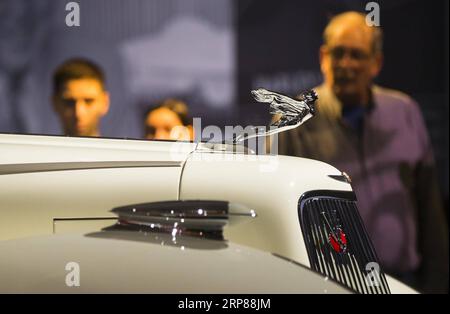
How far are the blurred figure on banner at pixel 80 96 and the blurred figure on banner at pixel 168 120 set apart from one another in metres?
0.34

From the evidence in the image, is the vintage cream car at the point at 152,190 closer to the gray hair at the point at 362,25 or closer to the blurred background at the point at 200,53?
the blurred background at the point at 200,53

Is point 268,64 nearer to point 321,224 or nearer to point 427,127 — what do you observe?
point 427,127

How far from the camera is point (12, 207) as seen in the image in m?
1.36

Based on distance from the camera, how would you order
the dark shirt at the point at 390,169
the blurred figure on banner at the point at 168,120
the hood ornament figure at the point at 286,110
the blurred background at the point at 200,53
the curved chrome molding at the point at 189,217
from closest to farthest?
the curved chrome molding at the point at 189,217 → the hood ornament figure at the point at 286,110 → the blurred figure on banner at the point at 168,120 → the blurred background at the point at 200,53 → the dark shirt at the point at 390,169

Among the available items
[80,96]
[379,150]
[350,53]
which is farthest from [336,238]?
[350,53]

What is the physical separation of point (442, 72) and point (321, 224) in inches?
130

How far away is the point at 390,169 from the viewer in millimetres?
4203

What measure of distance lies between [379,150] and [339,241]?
9.04 ft

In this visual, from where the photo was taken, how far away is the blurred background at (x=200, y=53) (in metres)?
4.06

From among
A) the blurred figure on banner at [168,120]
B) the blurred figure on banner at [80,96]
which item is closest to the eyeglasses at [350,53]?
the blurred figure on banner at [168,120]

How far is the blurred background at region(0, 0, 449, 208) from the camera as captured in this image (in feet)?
13.3

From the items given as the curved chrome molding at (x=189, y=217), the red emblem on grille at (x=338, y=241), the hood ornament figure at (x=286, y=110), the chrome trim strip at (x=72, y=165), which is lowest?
the red emblem on grille at (x=338, y=241)

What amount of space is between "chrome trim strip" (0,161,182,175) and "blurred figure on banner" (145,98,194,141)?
2285 mm
